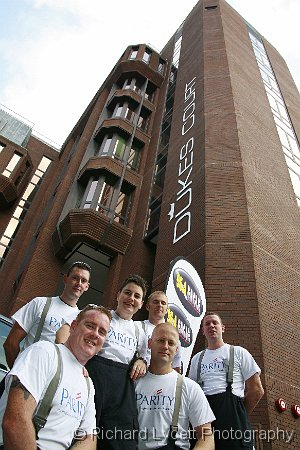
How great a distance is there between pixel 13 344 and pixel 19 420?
161cm

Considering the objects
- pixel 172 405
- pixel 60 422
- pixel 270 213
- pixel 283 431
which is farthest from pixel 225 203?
pixel 60 422

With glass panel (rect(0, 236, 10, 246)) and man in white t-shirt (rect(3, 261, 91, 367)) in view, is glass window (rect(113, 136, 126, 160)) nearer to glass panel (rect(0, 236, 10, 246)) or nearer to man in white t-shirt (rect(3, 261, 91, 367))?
glass panel (rect(0, 236, 10, 246))

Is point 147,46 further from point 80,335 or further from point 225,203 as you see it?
point 80,335

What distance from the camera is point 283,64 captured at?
92.0ft

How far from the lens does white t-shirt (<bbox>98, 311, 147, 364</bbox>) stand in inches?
127

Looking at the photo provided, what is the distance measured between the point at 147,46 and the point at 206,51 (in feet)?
24.7

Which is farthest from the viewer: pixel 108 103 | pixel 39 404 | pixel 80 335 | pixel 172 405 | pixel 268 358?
pixel 108 103

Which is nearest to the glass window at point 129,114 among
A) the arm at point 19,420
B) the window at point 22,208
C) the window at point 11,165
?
the window at point 11,165

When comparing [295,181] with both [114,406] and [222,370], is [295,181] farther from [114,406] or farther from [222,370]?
[114,406]

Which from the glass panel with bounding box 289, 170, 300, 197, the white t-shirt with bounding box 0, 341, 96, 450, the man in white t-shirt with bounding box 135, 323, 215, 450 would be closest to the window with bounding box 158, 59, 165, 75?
the glass panel with bounding box 289, 170, 300, 197

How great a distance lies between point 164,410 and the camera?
2.86 meters

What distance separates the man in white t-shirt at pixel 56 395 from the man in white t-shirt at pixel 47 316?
1.11m

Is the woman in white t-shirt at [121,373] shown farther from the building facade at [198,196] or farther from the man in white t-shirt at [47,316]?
the building facade at [198,196]

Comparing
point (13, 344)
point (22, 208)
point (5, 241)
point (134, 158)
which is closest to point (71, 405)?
point (13, 344)
